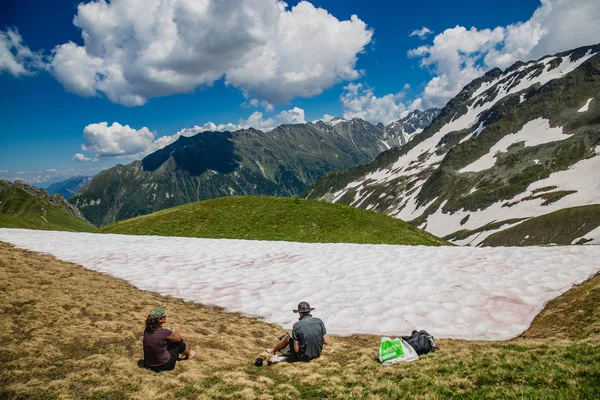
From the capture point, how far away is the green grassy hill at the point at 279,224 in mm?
41844

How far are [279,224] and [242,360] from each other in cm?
3299

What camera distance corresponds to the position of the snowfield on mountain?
16000mm

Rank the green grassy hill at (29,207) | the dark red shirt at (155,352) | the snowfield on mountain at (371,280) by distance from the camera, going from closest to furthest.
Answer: the dark red shirt at (155,352)
the snowfield on mountain at (371,280)
the green grassy hill at (29,207)

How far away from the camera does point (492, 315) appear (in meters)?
15.8

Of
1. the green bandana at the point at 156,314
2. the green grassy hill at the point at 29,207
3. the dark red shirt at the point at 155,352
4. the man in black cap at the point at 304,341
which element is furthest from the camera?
the green grassy hill at the point at 29,207

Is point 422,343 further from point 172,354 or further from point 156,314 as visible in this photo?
point 156,314

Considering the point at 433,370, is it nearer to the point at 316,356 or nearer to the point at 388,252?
the point at 316,356

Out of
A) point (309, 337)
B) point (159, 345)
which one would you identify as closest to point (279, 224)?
point (309, 337)

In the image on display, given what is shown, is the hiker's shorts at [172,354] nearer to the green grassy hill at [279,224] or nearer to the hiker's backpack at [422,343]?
the hiker's backpack at [422,343]

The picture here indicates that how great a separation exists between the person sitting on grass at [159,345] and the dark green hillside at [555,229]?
15159cm

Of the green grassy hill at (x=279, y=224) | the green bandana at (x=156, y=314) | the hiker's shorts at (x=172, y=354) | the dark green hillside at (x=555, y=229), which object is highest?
the dark green hillside at (x=555, y=229)

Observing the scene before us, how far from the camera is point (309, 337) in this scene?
12.8m

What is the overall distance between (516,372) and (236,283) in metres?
16.5

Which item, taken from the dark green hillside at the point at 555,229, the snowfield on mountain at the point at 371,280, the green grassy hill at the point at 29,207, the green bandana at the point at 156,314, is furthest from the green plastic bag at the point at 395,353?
the green grassy hill at the point at 29,207
